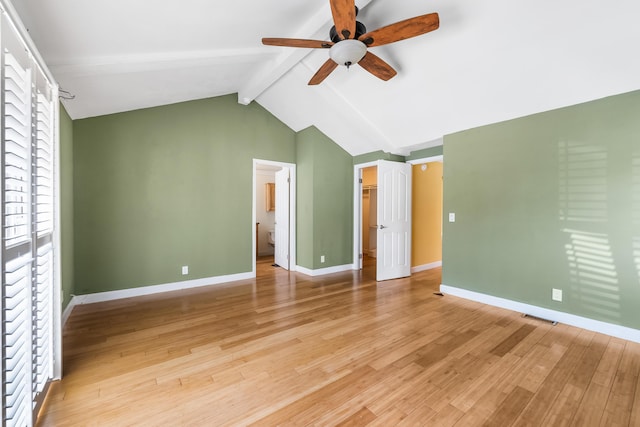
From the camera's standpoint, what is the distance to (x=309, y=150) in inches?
199

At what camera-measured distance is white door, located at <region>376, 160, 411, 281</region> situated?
15.3ft

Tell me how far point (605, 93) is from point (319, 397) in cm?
376

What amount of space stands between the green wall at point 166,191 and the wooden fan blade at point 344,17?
9.49ft

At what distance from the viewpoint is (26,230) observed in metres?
1.48

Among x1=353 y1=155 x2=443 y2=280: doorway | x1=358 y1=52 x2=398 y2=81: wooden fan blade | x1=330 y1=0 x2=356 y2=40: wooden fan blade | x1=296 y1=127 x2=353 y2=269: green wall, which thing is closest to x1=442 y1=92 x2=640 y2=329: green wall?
x1=353 y1=155 x2=443 y2=280: doorway

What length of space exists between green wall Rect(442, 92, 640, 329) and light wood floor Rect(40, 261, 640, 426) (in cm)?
45

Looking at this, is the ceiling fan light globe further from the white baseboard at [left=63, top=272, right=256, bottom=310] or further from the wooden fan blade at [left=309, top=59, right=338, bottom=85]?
the white baseboard at [left=63, top=272, right=256, bottom=310]

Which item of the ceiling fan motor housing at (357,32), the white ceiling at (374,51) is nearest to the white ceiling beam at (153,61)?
the white ceiling at (374,51)

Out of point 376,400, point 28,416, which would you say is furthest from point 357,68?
point 28,416

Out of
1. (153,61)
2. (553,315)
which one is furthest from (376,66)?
(553,315)

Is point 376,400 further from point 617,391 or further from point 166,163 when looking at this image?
point 166,163

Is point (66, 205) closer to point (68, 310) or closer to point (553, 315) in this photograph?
point (68, 310)

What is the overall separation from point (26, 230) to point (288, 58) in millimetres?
2833

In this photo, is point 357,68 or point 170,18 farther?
point 357,68
